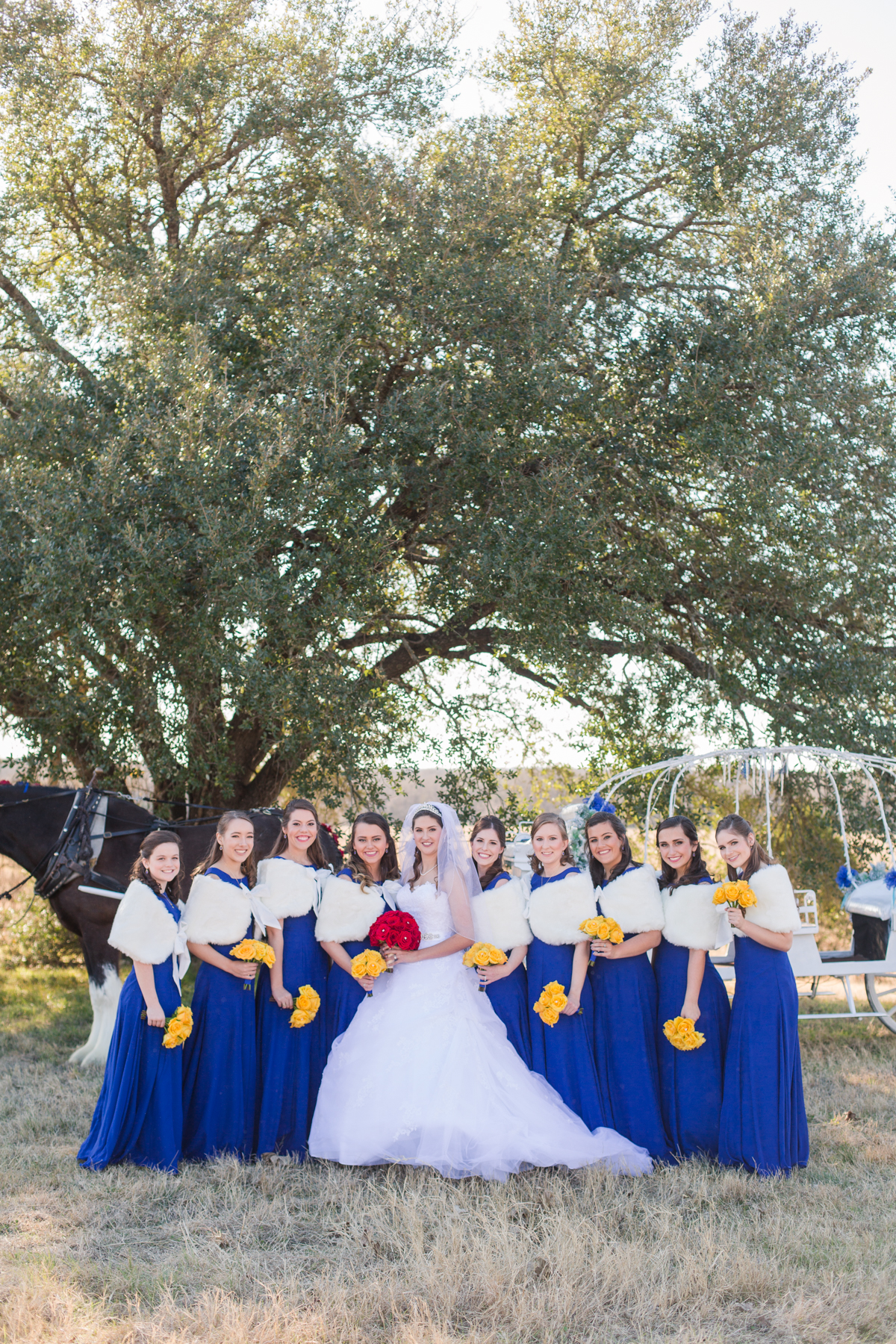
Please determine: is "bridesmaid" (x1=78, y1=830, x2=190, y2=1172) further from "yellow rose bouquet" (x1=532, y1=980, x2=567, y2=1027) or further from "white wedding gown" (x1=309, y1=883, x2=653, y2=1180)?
"yellow rose bouquet" (x1=532, y1=980, x2=567, y2=1027)

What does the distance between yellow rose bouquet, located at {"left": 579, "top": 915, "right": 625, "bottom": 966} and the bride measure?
62cm

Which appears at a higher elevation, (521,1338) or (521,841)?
(521,841)

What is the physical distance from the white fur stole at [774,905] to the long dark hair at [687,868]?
0.33m

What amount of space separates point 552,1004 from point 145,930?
6.95 feet

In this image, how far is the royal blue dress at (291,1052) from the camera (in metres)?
5.72

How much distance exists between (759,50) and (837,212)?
1.91 meters

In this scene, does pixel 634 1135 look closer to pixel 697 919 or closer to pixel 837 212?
pixel 697 919

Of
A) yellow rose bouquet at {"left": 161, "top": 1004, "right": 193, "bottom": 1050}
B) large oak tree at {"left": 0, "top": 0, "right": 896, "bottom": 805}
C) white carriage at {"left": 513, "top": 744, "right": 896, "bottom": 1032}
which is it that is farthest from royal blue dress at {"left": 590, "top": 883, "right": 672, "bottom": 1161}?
large oak tree at {"left": 0, "top": 0, "right": 896, "bottom": 805}

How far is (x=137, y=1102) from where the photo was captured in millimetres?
5582

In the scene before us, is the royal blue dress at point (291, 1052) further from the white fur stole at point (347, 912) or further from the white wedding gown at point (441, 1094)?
the white wedding gown at point (441, 1094)

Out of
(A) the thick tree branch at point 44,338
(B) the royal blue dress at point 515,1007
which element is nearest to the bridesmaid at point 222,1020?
(B) the royal blue dress at point 515,1007

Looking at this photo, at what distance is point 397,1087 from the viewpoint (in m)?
5.24

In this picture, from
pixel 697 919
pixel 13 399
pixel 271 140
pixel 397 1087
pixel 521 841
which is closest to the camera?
pixel 397 1087

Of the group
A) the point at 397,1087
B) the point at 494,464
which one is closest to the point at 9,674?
the point at 494,464
